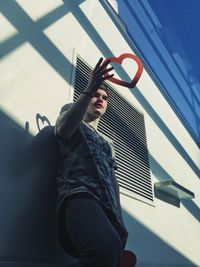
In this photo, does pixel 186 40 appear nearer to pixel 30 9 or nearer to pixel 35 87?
pixel 30 9

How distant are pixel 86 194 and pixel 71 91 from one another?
84 centimetres

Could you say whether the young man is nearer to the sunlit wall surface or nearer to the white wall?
the white wall

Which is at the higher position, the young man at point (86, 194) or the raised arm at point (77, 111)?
the raised arm at point (77, 111)

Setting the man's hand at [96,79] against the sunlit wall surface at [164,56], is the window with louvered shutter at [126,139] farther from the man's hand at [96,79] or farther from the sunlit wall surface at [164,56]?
the sunlit wall surface at [164,56]

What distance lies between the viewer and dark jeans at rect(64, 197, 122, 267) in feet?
2.54

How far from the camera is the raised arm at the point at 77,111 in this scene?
3.17ft

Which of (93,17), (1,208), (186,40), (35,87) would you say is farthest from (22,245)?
(186,40)

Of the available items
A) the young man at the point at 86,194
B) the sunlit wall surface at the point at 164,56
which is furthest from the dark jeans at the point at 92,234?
the sunlit wall surface at the point at 164,56

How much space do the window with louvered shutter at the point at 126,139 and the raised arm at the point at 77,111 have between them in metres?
0.65

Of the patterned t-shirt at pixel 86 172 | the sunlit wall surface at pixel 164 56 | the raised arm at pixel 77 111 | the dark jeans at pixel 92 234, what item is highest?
the sunlit wall surface at pixel 164 56

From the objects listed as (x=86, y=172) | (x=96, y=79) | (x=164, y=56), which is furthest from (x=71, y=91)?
(x=164, y=56)

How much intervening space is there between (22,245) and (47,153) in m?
0.37

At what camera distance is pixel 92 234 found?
807 mm

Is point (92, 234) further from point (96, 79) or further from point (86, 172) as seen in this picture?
point (96, 79)
